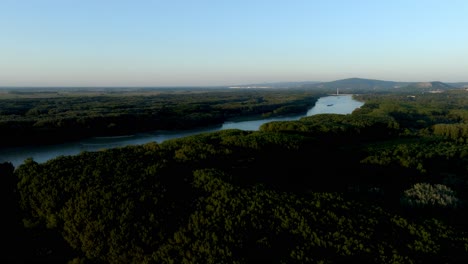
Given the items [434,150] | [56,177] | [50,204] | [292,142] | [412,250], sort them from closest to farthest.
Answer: [412,250] < [50,204] < [56,177] < [292,142] < [434,150]

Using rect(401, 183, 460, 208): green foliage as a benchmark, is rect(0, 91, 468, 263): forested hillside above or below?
above

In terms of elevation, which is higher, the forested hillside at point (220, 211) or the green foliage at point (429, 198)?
the forested hillside at point (220, 211)

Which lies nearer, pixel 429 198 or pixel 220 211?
pixel 220 211

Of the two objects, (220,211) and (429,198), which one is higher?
(220,211)

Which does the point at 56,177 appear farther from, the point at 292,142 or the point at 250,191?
the point at 292,142

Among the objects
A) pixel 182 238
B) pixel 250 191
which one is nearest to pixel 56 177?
pixel 182 238

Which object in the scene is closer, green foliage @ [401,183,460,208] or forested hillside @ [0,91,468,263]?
forested hillside @ [0,91,468,263]

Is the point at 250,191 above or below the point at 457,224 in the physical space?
above

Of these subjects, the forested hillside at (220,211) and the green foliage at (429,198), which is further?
the green foliage at (429,198)
